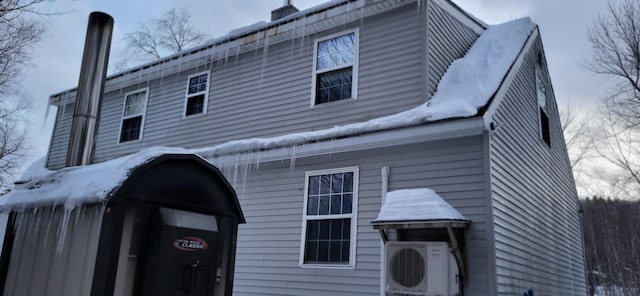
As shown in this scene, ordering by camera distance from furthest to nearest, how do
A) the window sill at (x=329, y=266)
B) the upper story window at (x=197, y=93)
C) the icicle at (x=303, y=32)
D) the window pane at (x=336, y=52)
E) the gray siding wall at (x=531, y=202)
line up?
the upper story window at (x=197, y=93), the icicle at (x=303, y=32), the window pane at (x=336, y=52), the window sill at (x=329, y=266), the gray siding wall at (x=531, y=202)

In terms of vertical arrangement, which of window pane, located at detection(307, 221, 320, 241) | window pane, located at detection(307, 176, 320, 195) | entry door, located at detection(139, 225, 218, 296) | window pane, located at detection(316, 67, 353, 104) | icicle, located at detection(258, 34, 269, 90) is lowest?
entry door, located at detection(139, 225, 218, 296)

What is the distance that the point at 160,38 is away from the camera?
21.7 meters

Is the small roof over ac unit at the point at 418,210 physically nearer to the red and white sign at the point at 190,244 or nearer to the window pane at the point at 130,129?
the red and white sign at the point at 190,244

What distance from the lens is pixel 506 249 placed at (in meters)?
6.07

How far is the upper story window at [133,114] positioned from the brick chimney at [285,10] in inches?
138

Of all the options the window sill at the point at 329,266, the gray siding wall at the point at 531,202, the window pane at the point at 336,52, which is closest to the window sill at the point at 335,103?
the window pane at the point at 336,52

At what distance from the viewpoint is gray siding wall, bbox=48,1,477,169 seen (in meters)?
7.05

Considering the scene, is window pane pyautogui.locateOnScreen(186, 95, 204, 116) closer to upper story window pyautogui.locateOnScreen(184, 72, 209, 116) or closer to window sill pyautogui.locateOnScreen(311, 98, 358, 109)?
upper story window pyautogui.locateOnScreen(184, 72, 209, 116)

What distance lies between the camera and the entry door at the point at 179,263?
135 inches

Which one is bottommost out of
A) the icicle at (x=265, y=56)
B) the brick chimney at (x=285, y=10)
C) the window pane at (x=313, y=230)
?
the window pane at (x=313, y=230)

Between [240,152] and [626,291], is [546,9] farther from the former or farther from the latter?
[626,291]

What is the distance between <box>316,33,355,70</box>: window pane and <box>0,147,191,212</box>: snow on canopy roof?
14.7ft

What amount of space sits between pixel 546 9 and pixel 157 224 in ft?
41.9

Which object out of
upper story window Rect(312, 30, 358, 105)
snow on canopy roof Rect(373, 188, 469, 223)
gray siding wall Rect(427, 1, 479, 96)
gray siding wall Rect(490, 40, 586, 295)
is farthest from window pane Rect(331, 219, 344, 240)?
gray siding wall Rect(427, 1, 479, 96)
